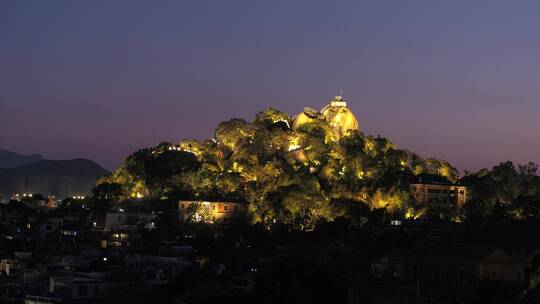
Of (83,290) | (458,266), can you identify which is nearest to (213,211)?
Result: (83,290)

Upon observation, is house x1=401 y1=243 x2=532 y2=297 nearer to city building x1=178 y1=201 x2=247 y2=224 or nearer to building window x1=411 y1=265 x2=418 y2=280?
building window x1=411 y1=265 x2=418 y2=280

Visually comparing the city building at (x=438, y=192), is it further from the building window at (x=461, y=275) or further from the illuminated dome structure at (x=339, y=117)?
the building window at (x=461, y=275)

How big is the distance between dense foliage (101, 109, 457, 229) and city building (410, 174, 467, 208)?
1149mm

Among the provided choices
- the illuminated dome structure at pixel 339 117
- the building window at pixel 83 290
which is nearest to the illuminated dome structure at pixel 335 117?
the illuminated dome structure at pixel 339 117

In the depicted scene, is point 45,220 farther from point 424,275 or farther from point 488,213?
point 424,275

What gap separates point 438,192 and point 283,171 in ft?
39.7

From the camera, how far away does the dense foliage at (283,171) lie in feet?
296

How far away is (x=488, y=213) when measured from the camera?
89750mm

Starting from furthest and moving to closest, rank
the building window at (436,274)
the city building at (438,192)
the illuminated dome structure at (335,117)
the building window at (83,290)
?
1. the illuminated dome structure at (335,117)
2. the city building at (438,192)
3. the building window at (83,290)
4. the building window at (436,274)

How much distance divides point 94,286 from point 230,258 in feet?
49.3

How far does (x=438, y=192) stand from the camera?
314ft

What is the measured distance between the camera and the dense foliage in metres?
90.2

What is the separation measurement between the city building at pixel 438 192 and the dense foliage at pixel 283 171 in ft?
3.77

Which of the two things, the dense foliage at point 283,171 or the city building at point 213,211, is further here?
the city building at point 213,211
